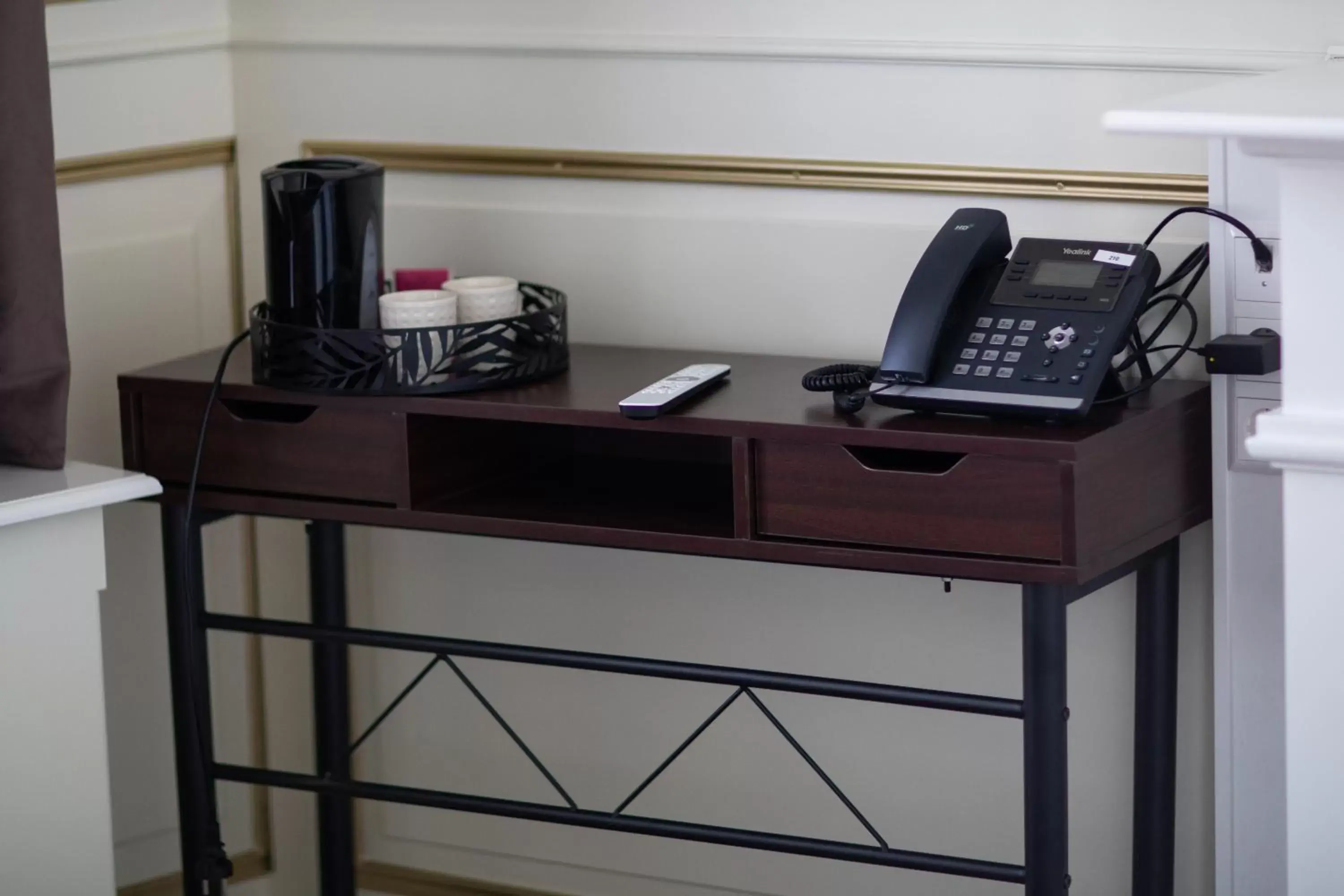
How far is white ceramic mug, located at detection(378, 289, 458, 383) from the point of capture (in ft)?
5.55

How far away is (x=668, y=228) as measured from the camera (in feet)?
6.42

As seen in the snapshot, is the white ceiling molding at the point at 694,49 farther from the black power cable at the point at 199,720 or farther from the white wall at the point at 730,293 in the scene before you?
the black power cable at the point at 199,720

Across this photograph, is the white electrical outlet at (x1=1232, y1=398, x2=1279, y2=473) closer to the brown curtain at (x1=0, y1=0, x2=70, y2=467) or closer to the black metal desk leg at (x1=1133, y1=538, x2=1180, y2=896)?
the black metal desk leg at (x1=1133, y1=538, x2=1180, y2=896)

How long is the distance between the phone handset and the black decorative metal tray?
392 millimetres

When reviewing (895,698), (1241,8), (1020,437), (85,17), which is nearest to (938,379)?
(1020,437)

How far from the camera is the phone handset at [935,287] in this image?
1.50m

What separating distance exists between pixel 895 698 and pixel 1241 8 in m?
0.72

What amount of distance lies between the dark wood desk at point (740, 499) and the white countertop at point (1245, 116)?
0.97 ft

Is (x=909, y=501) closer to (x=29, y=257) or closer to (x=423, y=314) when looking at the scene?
(x=423, y=314)

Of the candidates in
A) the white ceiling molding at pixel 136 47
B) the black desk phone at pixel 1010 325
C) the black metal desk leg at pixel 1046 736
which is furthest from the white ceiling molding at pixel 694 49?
the black metal desk leg at pixel 1046 736

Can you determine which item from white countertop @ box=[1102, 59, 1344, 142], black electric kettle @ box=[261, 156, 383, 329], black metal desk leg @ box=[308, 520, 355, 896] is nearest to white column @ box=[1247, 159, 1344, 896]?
white countertop @ box=[1102, 59, 1344, 142]

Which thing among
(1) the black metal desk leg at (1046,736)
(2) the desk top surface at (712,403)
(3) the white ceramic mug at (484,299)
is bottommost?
(1) the black metal desk leg at (1046,736)

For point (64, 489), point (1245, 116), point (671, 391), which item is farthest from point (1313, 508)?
point (64, 489)

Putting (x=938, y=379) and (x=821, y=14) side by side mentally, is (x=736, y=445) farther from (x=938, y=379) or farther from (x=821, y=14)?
(x=821, y=14)
